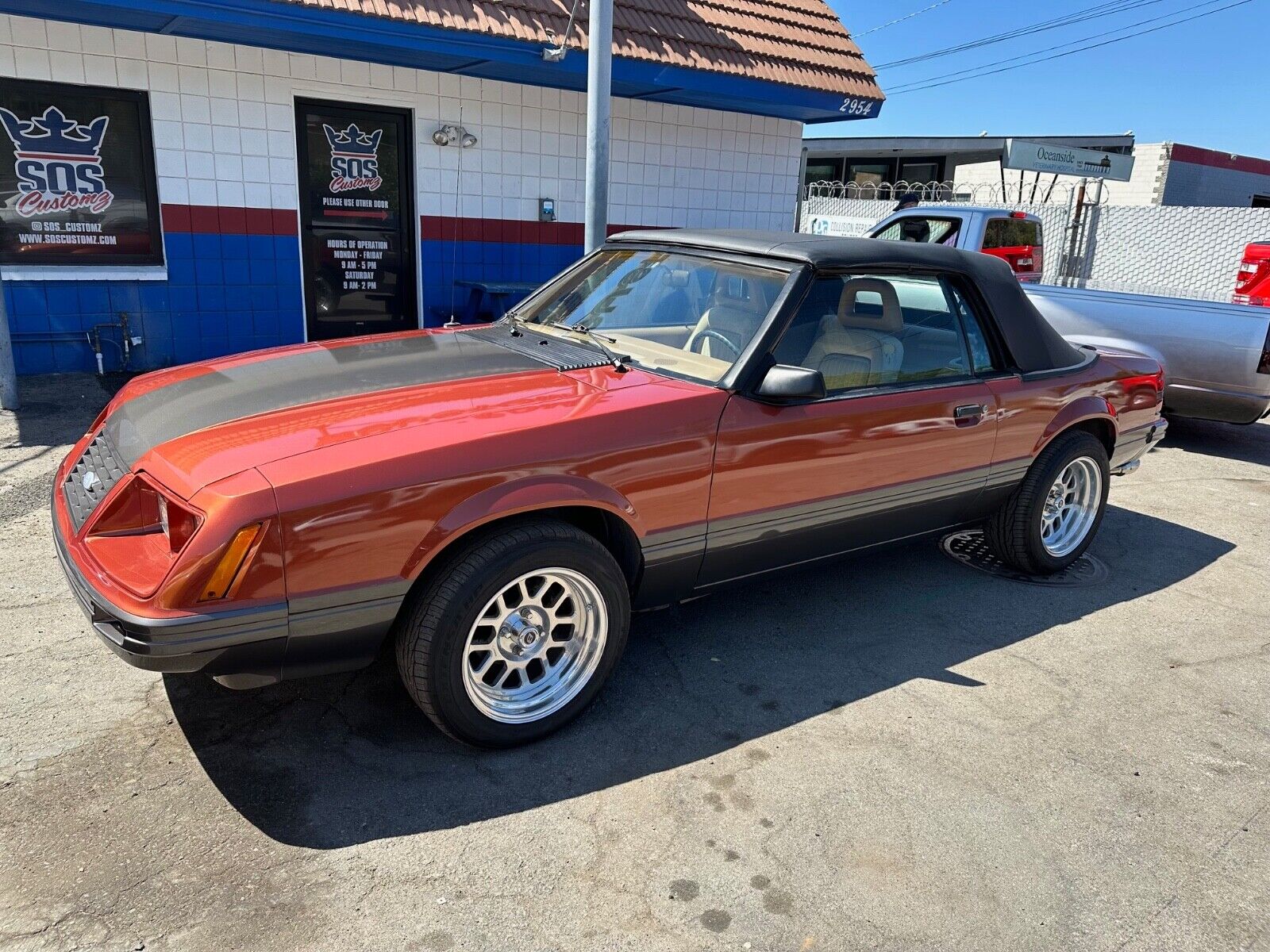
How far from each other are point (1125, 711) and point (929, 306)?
1.86 metres

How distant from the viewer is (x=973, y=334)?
4.23 m

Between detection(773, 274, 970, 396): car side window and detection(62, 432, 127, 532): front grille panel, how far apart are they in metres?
2.34

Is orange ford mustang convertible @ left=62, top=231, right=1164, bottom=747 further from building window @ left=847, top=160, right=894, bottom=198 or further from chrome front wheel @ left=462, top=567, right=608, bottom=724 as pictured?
building window @ left=847, top=160, right=894, bottom=198

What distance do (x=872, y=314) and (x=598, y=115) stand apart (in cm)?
337

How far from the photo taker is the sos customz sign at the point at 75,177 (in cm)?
721

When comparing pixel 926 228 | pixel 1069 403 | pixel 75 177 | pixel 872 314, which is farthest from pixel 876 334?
pixel 926 228

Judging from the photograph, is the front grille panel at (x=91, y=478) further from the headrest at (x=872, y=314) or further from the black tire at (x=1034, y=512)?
the black tire at (x=1034, y=512)

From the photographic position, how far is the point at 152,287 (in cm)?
781

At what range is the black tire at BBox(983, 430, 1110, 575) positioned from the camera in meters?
4.52

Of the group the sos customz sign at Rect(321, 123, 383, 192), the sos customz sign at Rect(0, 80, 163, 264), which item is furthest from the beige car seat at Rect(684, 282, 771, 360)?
the sos customz sign at Rect(0, 80, 163, 264)

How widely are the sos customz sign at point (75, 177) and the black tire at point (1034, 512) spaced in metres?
7.05

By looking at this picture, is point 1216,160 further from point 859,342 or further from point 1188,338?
point 859,342

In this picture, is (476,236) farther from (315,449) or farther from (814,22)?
(315,449)

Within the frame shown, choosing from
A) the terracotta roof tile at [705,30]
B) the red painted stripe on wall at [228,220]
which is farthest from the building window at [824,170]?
the red painted stripe on wall at [228,220]
